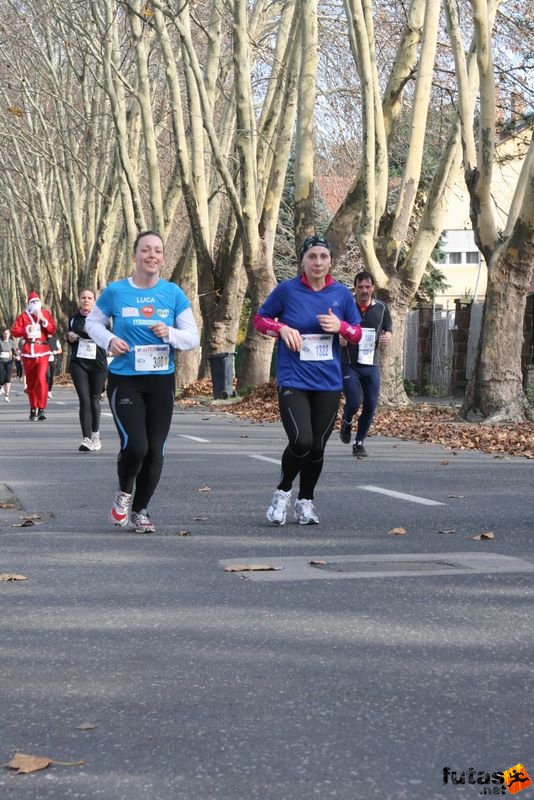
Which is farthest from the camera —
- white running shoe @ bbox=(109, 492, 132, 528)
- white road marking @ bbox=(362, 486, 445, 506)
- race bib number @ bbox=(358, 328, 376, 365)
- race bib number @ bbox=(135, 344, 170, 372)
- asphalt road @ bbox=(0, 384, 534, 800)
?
race bib number @ bbox=(358, 328, 376, 365)

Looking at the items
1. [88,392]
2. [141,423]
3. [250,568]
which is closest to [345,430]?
[88,392]

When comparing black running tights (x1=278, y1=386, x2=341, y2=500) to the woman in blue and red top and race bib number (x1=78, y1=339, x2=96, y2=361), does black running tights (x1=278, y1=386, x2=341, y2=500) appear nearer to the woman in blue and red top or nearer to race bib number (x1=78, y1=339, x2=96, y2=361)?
the woman in blue and red top

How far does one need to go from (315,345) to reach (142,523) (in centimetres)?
160

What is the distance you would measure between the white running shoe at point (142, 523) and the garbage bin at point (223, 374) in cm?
2231

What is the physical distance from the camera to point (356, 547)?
28.3 ft

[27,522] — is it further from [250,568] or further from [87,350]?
[87,350]

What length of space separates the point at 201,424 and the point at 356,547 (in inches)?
591

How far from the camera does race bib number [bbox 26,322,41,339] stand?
23594 millimetres

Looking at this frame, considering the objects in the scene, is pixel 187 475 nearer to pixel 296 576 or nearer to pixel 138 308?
Answer: pixel 138 308

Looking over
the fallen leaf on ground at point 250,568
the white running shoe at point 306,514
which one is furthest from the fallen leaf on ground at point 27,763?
the white running shoe at point 306,514

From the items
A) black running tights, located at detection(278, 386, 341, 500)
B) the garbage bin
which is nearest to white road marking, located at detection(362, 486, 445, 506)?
black running tights, located at detection(278, 386, 341, 500)

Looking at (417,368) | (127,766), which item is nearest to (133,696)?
(127,766)

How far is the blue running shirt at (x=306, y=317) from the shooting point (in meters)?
9.88

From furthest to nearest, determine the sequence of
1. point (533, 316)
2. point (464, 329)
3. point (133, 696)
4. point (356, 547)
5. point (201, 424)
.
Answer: point (464, 329) < point (533, 316) < point (201, 424) < point (356, 547) < point (133, 696)
